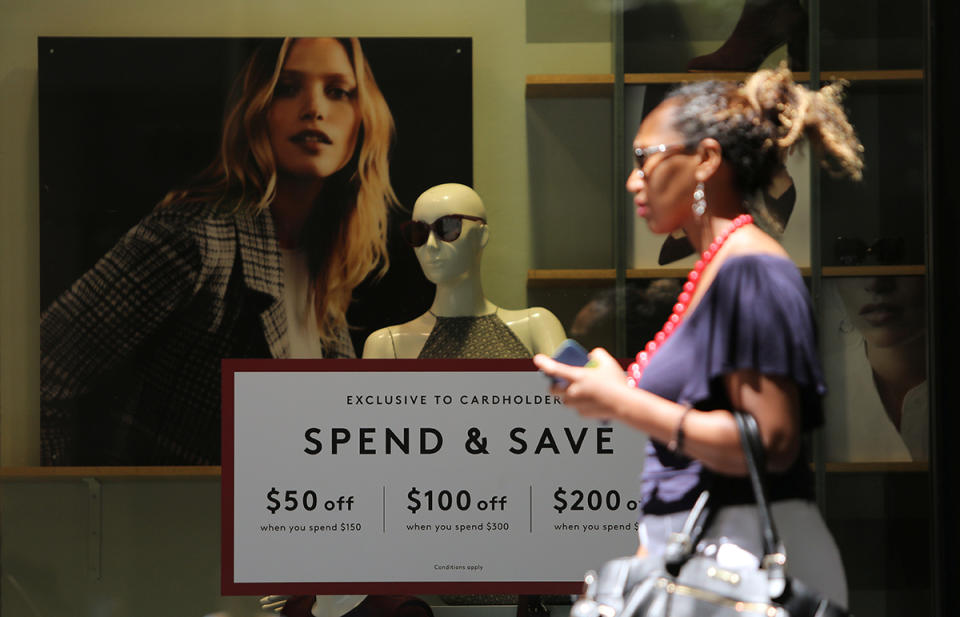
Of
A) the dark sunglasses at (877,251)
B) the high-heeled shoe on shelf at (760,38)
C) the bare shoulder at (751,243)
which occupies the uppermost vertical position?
the high-heeled shoe on shelf at (760,38)

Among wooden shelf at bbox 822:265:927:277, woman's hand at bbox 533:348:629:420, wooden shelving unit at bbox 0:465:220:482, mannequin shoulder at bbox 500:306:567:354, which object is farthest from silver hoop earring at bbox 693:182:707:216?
wooden shelving unit at bbox 0:465:220:482

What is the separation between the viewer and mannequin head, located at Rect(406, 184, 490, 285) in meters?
2.77

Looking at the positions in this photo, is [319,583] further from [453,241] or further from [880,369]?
[880,369]

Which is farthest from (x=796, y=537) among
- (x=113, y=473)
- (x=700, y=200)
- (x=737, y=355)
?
(x=113, y=473)

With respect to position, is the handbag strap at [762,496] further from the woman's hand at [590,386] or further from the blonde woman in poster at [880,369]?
the blonde woman in poster at [880,369]

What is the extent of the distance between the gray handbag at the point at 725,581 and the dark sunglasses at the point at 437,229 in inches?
47.1

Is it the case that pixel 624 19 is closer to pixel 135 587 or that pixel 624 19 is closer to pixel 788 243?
pixel 788 243

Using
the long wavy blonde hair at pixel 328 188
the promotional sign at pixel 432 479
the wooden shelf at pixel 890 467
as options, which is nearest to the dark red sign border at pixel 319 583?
the promotional sign at pixel 432 479

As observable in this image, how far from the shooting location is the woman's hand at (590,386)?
1.77 meters

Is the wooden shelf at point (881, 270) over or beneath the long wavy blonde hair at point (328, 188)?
beneath

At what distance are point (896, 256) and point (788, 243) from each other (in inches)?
14.1

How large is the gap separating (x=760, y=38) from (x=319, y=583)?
→ 1.68m

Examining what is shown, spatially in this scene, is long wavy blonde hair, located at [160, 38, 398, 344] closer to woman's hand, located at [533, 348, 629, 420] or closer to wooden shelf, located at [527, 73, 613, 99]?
wooden shelf, located at [527, 73, 613, 99]

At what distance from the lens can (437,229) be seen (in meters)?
2.80
